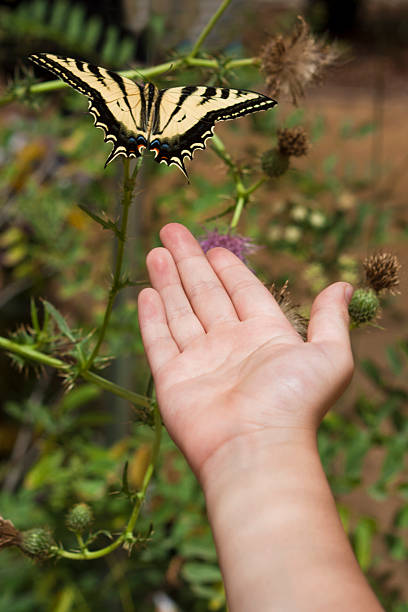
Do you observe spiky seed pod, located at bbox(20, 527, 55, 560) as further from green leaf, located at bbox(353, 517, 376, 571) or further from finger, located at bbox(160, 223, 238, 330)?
green leaf, located at bbox(353, 517, 376, 571)

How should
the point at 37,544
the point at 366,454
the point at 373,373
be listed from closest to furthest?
the point at 37,544
the point at 366,454
the point at 373,373

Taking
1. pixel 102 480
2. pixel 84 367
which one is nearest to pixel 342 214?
pixel 102 480

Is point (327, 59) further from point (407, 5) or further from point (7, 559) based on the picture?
point (407, 5)

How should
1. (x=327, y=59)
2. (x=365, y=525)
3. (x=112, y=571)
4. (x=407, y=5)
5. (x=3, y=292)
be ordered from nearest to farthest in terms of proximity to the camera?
(x=327, y=59) → (x=365, y=525) → (x=112, y=571) → (x=3, y=292) → (x=407, y=5)

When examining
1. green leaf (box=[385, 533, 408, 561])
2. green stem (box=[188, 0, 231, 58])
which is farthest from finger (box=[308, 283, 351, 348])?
green leaf (box=[385, 533, 408, 561])

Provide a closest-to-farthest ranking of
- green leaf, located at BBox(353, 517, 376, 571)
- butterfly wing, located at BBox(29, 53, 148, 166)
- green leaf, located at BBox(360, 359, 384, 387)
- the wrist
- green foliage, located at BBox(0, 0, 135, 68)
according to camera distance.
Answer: the wrist
butterfly wing, located at BBox(29, 53, 148, 166)
green leaf, located at BBox(353, 517, 376, 571)
green leaf, located at BBox(360, 359, 384, 387)
green foliage, located at BBox(0, 0, 135, 68)

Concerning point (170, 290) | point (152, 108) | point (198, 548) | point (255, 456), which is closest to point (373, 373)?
point (198, 548)

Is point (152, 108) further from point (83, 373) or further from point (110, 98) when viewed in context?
point (83, 373)
